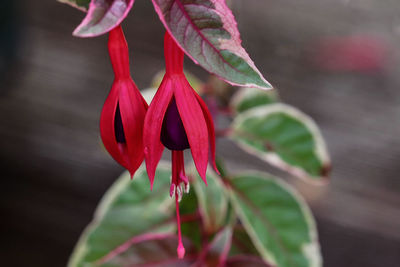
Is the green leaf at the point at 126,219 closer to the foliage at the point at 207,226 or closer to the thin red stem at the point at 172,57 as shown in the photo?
the foliage at the point at 207,226

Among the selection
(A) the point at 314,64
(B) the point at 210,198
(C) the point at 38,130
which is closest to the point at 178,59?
(B) the point at 210,198

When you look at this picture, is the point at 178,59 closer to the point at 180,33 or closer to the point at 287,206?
the point at 180,33

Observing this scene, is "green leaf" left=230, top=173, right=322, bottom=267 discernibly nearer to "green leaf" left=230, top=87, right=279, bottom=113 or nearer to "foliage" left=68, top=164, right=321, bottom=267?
"foliage" left=68, top=164, right=321, bottom=267

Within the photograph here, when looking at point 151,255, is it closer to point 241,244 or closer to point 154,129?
point 241,244

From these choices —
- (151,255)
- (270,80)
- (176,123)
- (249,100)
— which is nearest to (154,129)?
(176,123)

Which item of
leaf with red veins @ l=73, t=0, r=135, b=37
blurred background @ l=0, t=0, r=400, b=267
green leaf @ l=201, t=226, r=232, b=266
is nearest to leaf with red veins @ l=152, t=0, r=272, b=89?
leaf with red veins @ l=73, t=0, r=135, b=37
